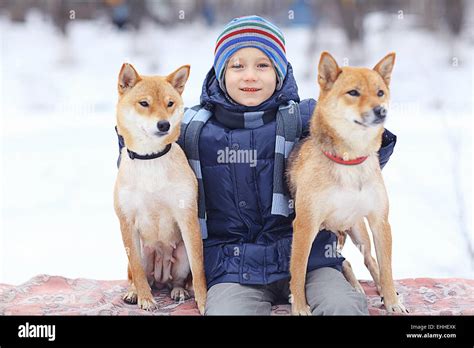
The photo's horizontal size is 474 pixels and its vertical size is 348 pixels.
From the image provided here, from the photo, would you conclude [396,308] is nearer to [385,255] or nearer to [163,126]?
[385,255]

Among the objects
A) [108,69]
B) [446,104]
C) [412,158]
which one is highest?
[108,69]

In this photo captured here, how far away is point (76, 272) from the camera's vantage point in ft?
9.14

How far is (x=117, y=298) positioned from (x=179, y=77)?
0.79 m

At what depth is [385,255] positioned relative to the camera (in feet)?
6.02

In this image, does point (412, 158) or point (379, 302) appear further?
point (412, 158)

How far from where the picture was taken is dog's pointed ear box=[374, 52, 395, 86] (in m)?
1.76

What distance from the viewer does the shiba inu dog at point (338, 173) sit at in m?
1.73

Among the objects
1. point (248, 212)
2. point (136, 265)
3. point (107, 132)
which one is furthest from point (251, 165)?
point (107, 132)

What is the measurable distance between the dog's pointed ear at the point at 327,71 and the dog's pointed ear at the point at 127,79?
580 millimetres

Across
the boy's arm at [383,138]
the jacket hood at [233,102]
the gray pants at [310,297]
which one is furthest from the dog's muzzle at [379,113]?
the gray pants at [310,297]

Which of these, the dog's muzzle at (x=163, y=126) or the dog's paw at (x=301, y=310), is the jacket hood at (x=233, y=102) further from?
the dog's paw at (x=301, y=310)

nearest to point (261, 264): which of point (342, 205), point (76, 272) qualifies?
point (342, 205)
